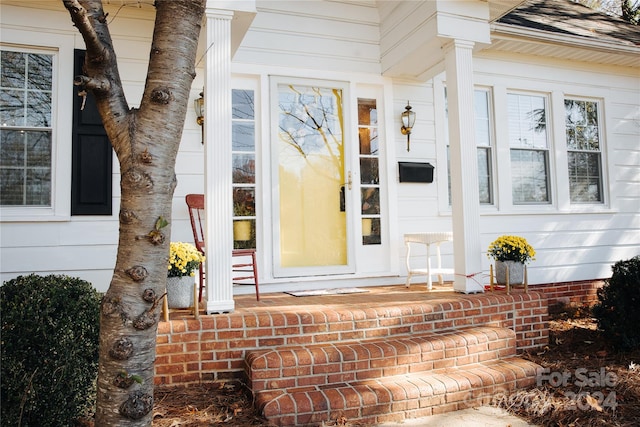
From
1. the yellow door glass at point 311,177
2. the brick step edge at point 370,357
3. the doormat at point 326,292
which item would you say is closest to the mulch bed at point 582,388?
the brick step edge at point 370,357

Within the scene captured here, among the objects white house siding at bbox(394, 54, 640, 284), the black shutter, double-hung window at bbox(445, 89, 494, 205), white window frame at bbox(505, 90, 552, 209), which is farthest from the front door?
white window frame at bbox(505, 90, 552, 209)

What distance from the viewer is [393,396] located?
2.82 meters

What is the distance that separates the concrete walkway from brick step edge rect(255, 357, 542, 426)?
0.04 metres

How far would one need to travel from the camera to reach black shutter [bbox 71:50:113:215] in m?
4.11

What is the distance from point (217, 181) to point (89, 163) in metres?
1.57

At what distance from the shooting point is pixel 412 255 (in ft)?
17.1

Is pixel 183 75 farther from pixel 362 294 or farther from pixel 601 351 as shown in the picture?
pixel 601 351

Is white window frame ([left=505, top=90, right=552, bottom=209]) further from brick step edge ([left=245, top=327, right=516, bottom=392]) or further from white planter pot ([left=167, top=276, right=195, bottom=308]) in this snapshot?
white planter pot ([left=167, top=276, right=195, bottom=308])

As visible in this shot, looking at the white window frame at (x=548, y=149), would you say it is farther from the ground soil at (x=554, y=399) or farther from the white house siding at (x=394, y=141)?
the ground soil at (x=554, y=399)

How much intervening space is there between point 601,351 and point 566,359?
542 millimetres

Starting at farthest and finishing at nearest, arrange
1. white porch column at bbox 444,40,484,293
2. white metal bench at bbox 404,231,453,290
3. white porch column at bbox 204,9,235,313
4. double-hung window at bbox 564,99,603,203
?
double-hung window at bbox 564,99,603,203
white metal bench at bbox 404,231,453,290
white porch column at bbox 444,40,484,293
white porch column at bbox 204,9,235,313

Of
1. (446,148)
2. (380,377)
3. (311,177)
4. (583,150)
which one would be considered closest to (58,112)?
(311,177)

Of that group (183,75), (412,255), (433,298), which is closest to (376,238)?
(412,255)

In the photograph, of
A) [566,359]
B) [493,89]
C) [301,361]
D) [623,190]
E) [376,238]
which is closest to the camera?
[301,361]
